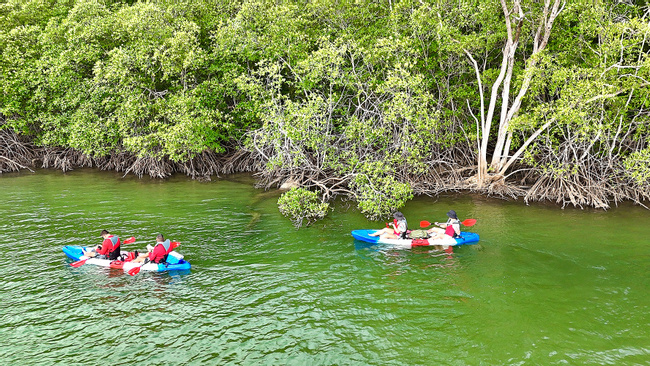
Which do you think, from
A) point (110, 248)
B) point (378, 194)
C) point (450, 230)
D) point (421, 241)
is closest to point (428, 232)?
point (421, 241)

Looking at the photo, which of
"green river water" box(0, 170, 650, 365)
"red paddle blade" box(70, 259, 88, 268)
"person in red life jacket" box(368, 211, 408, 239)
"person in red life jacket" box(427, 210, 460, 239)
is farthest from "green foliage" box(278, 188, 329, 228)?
"red paddle blade" box(70, 259, 88, 268)

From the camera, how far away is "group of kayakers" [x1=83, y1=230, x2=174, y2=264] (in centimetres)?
883

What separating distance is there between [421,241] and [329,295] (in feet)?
12.1

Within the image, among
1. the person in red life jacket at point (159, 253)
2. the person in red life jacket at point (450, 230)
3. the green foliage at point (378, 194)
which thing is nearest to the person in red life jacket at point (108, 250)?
the person in red life jacket at point (159, 253)

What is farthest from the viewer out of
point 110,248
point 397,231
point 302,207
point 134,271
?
point 302,207

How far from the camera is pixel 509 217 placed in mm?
12664

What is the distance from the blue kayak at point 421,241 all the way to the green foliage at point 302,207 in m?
2.10

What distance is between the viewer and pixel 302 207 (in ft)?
41.5

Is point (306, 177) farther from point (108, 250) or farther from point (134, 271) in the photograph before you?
point (134, 271)

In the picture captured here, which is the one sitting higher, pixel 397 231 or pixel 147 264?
pixel 397 231

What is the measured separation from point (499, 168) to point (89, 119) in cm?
1813

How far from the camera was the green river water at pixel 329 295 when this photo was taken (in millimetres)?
6000

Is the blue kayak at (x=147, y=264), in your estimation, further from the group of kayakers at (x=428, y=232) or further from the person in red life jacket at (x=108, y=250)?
the group of kayakers at (x=428, y=232)

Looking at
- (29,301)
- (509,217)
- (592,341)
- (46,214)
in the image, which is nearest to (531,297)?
(592,341)
